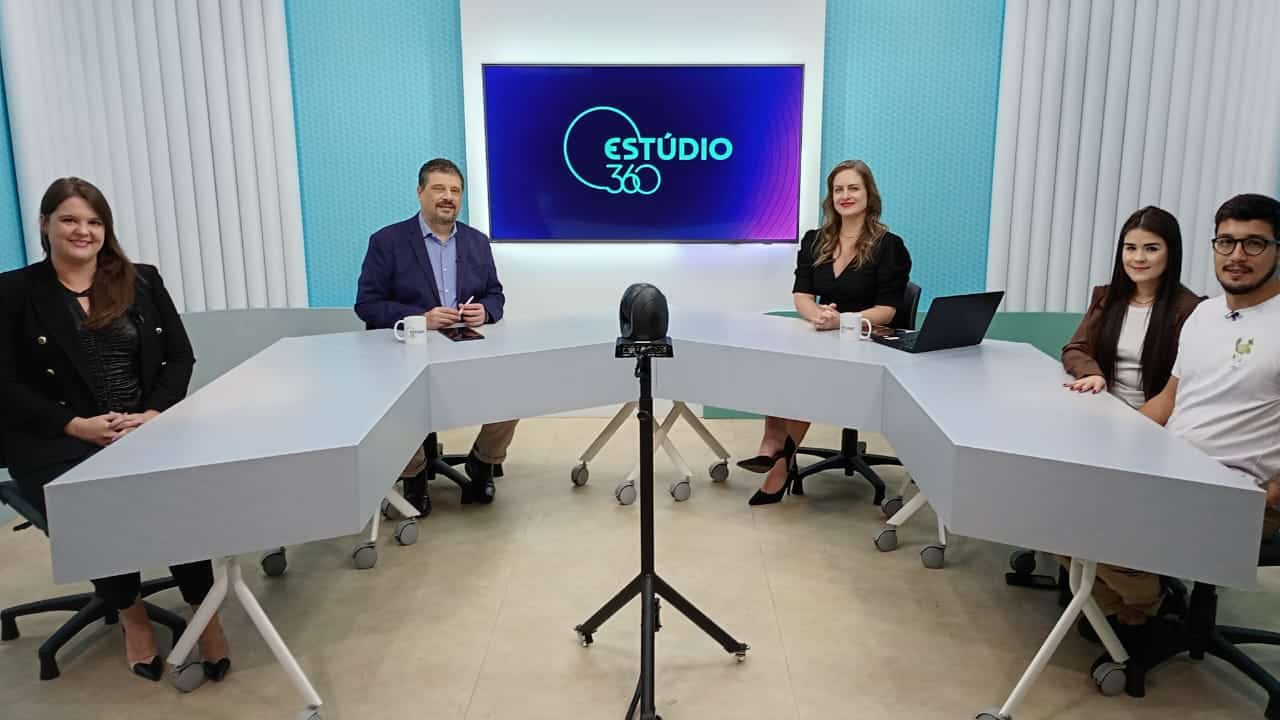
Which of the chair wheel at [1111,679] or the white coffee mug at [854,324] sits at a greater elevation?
the white coffee mug at [854,324]

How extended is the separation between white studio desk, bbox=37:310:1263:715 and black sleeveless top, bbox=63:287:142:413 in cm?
27

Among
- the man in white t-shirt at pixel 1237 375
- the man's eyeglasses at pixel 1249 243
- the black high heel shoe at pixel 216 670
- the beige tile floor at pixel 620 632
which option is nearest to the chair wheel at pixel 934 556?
the beige tile floor at pixel 620 632

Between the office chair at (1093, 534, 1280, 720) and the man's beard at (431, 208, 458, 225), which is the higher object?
the man's beard at (431, 208, 458, 225)

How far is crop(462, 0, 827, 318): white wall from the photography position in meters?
4.84

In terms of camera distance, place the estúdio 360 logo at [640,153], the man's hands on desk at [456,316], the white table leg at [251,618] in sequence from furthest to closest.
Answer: the estúdio 360 logo at [640,153] → the man's hands on desk at [456,316] → the white table leg at [251,618]

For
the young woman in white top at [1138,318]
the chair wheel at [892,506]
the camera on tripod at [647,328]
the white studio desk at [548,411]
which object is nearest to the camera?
the white studio desk at [548,411]

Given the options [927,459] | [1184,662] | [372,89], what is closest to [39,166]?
[372,89]

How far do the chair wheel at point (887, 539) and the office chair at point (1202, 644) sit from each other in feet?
3.16

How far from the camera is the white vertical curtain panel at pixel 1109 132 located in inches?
177

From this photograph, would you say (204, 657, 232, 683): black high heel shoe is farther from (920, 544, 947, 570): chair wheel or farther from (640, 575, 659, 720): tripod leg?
(920, 544, 947, 570): chair wheel

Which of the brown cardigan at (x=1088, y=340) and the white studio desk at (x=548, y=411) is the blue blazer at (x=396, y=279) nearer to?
the white studio desk at (x=548, y=411)

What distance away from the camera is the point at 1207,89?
455 centimetres

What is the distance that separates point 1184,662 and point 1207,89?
314 centimetres

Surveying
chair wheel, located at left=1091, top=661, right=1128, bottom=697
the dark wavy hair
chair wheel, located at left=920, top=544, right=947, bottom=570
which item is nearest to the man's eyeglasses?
the dark wavy hair
